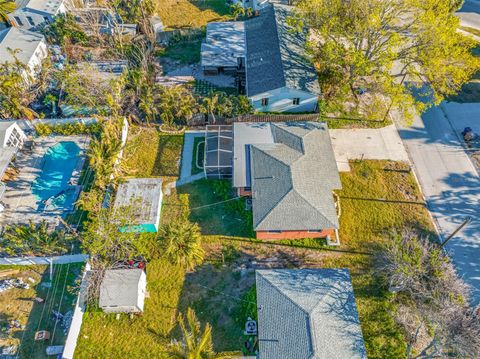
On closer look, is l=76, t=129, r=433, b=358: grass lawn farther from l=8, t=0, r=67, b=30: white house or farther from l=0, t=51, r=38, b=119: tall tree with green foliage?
l=8, t=0, r=67, b=30: white house

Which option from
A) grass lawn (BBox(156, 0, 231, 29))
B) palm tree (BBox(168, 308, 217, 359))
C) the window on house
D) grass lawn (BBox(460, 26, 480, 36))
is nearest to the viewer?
palm tree (BBox(168, 308, 217, 359))

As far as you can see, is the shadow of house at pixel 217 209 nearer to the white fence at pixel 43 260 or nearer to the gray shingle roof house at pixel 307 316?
the gray shingle roof house at pixel 307 316

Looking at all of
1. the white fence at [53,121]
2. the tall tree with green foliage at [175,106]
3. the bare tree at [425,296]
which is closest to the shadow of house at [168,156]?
the tall tree with green foliage at [175,106]

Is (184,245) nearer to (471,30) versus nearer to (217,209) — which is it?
(217,209)

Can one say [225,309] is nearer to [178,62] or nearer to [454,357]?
[454,357]

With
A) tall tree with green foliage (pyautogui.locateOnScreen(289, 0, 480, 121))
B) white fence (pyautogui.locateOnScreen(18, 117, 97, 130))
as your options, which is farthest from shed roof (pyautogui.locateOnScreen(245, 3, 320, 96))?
white fence (pyautogui.locateOnScreen(18, 117, 97, 130))

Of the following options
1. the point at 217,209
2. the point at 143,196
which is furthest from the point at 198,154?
the point at 143,196

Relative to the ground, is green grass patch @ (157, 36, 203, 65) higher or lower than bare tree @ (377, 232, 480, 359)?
higher
